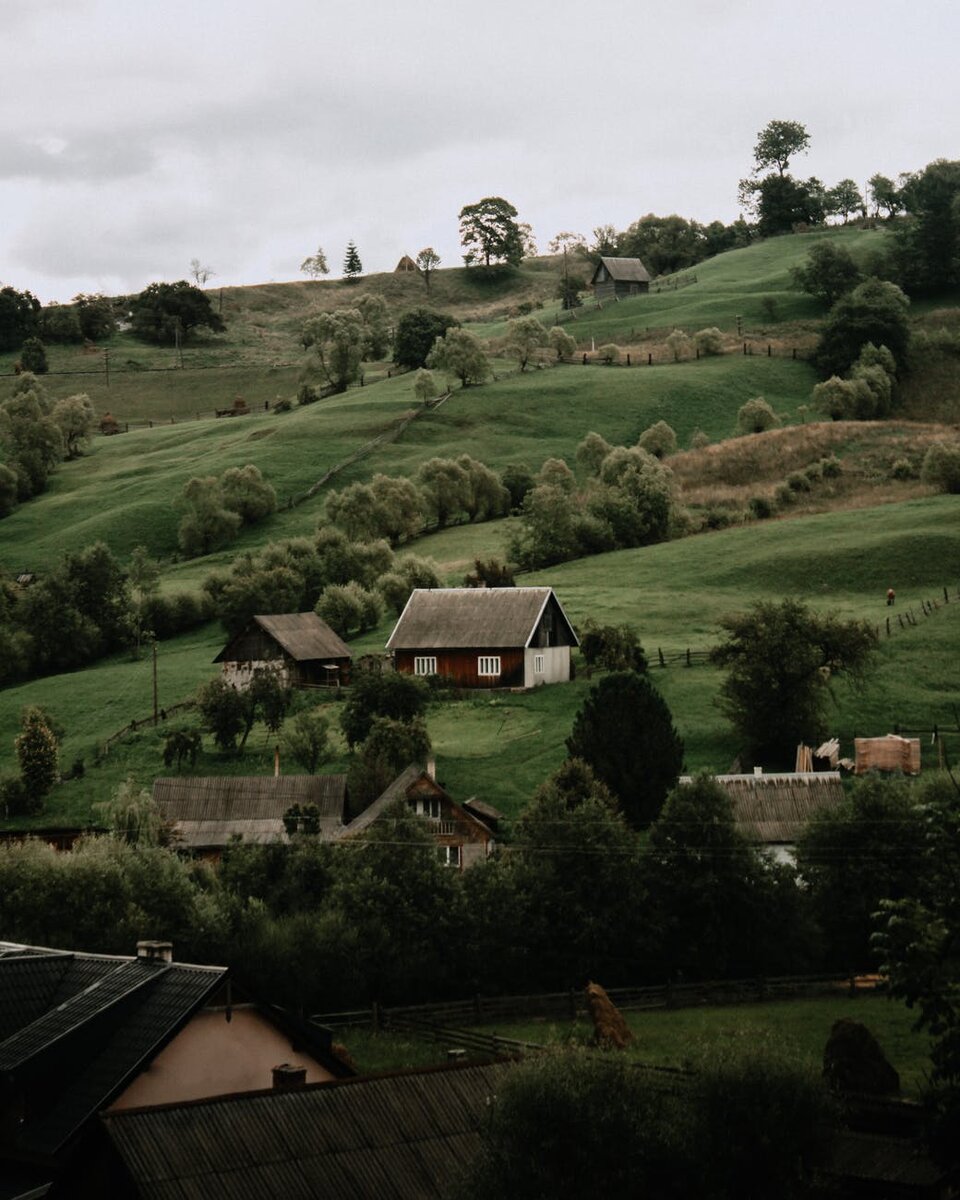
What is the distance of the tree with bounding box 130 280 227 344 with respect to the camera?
179 metres

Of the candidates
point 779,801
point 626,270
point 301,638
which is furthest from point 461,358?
point 779,801

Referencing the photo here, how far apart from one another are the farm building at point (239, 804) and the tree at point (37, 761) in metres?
5.14

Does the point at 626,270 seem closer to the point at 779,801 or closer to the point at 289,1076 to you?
the point at 779,801

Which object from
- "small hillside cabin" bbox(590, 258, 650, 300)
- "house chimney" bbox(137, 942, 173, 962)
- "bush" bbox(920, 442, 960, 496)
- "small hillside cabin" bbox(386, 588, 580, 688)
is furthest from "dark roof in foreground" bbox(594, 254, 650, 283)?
"house chimney" bbox(137, 942, 173, 962)

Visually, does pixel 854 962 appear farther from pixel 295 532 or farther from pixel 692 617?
pixel 295 532

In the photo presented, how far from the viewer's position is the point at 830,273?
6024 inches

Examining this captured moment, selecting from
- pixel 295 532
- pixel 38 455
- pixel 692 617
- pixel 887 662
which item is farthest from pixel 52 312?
A: pixel 887 662

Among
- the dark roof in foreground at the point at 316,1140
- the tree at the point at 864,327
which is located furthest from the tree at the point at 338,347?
the dark roof in foreground at the point at 316,1140

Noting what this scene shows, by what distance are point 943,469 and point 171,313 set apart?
333ft

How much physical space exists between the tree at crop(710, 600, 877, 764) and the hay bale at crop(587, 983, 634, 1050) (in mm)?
19857

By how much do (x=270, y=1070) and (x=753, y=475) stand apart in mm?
80725

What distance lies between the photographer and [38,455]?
4966 inches

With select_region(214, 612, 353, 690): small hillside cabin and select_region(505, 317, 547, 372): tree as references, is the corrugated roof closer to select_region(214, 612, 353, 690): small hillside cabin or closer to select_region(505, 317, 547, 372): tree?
select_region(214, 612, 353, 690): small hillside cabin

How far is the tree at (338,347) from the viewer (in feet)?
477
